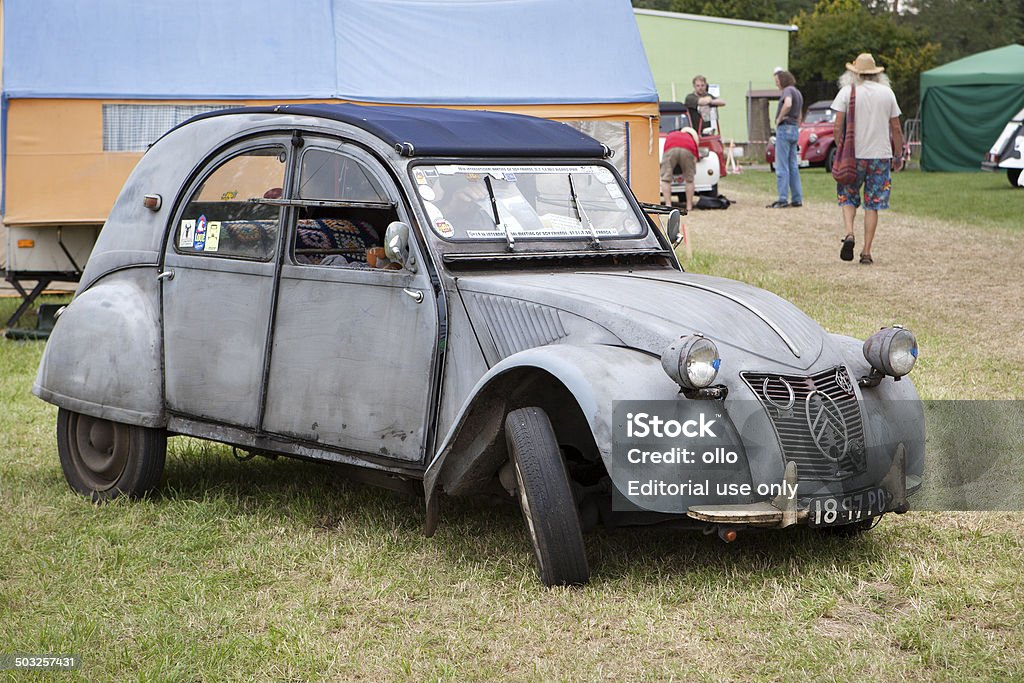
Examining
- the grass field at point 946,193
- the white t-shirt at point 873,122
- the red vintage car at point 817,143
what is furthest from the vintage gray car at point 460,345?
the red vintage car at point 817,143

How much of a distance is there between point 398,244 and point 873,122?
29.3 feet

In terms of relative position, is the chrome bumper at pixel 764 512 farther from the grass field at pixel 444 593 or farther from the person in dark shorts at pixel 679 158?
the person in dark shorts at pixel 679 158

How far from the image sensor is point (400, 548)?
5.19 metres

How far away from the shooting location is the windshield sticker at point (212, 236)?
579 centimetres

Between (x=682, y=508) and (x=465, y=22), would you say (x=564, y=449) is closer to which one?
A: (x=682, y=508)

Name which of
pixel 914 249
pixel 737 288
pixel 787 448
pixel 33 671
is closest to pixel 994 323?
pixel 914 249

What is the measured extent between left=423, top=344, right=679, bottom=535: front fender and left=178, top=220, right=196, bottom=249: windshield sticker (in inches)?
70.0

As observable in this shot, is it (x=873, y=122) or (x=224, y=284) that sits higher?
(x=873, y=122)

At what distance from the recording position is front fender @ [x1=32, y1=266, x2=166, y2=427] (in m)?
5.81

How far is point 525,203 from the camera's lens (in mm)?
5492

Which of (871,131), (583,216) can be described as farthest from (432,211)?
(871,131)

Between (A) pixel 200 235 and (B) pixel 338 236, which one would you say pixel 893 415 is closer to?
(B) pixel 338 236

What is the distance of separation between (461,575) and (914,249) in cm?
1176

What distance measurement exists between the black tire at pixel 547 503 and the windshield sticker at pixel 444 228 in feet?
3.13
